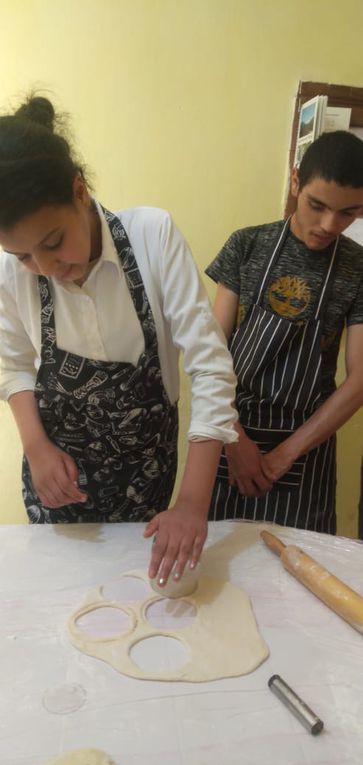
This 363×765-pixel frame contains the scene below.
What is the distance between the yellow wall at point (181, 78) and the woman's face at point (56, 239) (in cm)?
79

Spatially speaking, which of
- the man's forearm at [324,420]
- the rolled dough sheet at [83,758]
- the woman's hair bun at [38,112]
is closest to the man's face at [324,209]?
the man's forearm at [324,420]

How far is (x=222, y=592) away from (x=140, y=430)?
0.29 meters

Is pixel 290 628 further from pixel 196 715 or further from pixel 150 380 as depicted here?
pixel 150 380

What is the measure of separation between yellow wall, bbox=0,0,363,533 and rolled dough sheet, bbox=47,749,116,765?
128 cm

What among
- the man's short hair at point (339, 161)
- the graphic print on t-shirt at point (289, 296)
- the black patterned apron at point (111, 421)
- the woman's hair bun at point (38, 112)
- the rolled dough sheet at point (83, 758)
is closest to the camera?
the rolled dough sheet at point (83, 758)

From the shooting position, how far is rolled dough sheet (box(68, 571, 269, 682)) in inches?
22.5

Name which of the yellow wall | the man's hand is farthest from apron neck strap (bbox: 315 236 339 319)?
the yellow wall

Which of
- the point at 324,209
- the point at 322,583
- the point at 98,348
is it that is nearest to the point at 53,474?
the point at 98,348

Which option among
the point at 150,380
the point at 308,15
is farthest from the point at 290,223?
the point at 308,15

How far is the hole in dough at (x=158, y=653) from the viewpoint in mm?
583

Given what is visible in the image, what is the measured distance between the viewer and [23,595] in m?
0.68

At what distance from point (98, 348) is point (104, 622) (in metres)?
0.39

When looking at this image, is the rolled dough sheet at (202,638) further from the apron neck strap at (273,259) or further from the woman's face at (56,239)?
the apron neck strap at (273,259)

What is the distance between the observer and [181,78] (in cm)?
137
